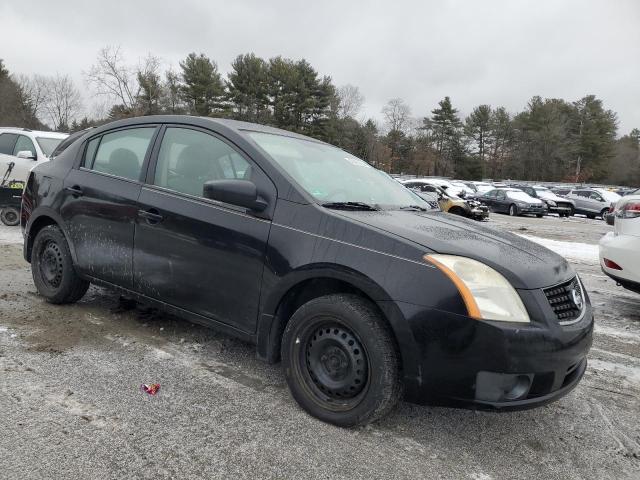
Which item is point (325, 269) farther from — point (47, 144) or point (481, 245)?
point (47, 144)

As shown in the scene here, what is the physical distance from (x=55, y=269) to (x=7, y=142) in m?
7.96

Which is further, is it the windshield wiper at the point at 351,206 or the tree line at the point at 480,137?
the tree line at the point at 480,137

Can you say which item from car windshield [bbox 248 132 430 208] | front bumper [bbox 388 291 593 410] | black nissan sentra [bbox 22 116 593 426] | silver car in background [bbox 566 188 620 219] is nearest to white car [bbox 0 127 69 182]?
black nissan sentra [bbox 22 116 593 426]

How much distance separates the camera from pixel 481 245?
2.60 m

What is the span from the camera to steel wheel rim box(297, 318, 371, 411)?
8.18 ft

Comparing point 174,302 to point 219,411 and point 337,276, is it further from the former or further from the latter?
point 337,276

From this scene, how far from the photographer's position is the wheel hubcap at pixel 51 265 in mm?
4107

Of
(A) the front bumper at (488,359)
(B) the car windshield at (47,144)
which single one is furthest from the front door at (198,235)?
(B) the car windshield at (47,144)

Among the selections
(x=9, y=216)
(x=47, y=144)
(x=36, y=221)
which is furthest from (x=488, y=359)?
(x=47, y=144)

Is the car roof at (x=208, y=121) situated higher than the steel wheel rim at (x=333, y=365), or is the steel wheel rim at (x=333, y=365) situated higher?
the car roof at (x=208, y=121)

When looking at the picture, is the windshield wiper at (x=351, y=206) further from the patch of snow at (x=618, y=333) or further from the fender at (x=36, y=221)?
the patch of snow at (x=618, y=333)

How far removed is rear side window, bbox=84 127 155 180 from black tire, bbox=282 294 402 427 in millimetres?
1795

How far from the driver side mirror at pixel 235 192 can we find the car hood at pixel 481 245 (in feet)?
1.66

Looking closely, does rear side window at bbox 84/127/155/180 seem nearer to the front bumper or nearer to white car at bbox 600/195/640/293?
the front bumper
